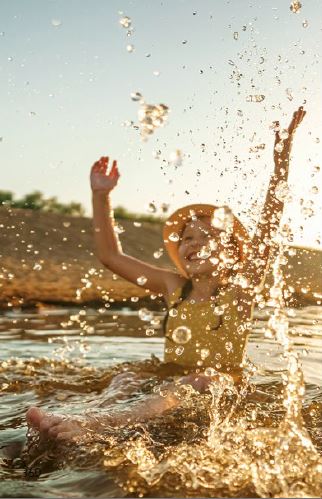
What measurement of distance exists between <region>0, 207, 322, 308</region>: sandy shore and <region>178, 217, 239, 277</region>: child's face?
507 centimetres

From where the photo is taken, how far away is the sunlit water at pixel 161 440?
2.68 meters

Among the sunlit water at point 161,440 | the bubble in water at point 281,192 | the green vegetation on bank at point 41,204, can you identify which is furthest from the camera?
the green vegetation on bank at point 41,204

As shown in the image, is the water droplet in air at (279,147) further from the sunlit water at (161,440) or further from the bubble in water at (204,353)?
the sunlit water at (161,440)

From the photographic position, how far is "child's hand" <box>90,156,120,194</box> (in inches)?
190

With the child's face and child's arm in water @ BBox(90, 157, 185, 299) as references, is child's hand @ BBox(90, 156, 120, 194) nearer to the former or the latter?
child's arm in water @ BBox(90, 157, 185, 299)

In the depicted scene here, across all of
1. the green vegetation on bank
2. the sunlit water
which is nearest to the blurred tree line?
the green vegetation on bank

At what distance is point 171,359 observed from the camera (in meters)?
4.82

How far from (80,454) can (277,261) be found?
2047 millimetres

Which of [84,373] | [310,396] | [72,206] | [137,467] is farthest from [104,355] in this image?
[72,206]

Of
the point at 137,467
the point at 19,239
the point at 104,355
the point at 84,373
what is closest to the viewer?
the point at 137,467

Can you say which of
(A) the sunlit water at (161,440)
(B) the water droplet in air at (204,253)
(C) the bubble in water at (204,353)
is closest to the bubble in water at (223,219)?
(B) the water droplet in air at (204,253)

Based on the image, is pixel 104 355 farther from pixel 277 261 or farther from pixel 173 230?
pixel 277 261

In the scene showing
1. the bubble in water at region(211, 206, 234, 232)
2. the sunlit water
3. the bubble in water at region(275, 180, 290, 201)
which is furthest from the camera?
the bubble in water at region(211, 206, 234, 232)

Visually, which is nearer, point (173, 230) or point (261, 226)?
point (261, 226)
